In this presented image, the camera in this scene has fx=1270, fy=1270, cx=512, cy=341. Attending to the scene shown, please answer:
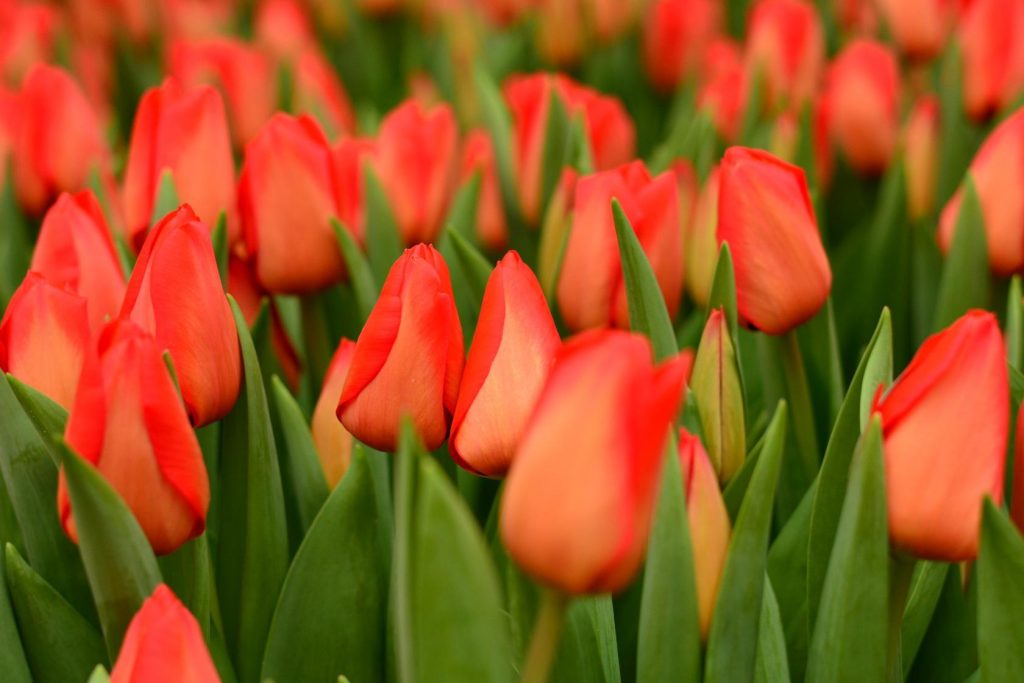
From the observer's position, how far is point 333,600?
0.66 m

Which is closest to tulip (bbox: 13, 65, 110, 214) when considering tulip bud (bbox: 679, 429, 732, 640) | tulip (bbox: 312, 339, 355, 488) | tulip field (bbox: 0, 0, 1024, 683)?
tulip field (bbox: 0, 0, 1024, 683)

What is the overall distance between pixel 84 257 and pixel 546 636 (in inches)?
15.8

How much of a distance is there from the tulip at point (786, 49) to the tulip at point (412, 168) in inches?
18.2

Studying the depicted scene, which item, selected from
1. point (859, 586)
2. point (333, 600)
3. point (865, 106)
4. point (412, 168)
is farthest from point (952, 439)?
point (865, 106)

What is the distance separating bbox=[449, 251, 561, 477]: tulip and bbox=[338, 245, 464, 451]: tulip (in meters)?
0.03

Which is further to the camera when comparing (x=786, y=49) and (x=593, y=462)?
(x=786, y=49)

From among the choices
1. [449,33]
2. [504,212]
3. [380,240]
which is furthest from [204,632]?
[449,33]

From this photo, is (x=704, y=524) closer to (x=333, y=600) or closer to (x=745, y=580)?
(x=745, y=580)

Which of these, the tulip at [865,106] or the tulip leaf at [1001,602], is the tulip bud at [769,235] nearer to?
the tulip leaf at [1001,602]

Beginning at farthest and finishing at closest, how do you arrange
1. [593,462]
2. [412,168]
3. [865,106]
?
[865,106] < [412,168] < [593,462]

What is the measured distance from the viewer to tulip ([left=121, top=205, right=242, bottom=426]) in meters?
0.60

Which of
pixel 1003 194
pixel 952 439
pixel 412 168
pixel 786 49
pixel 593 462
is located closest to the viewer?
pixel 593 462

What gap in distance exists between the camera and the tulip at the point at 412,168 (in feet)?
3.13

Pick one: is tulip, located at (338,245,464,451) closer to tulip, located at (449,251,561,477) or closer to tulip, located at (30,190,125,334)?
tulip, located at (449,251,561,477)
